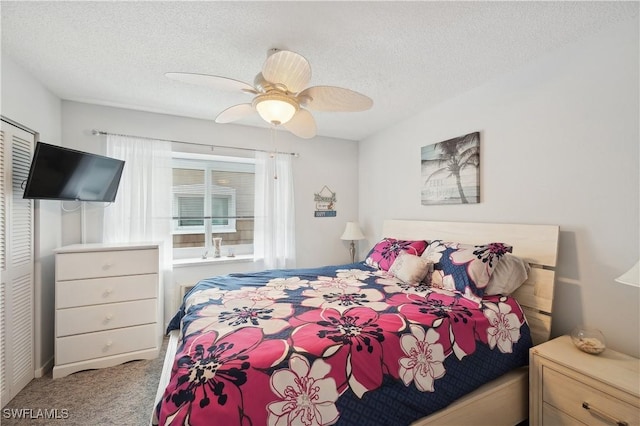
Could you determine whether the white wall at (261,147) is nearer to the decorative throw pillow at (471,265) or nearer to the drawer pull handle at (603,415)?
the decorative throw pillow at (471,265)

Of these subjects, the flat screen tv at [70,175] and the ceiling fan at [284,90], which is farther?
the flat screen tv at [70,175]

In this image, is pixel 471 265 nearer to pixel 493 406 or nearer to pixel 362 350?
pixel 493 406

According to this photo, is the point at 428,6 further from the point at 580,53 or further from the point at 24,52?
the point at 24,52

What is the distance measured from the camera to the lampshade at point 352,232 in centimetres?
362

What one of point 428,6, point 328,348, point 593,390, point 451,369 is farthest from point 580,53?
point 328,348

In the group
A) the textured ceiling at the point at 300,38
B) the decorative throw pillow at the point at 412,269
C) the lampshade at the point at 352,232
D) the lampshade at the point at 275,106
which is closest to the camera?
the textured ceiling at the point at 300,38

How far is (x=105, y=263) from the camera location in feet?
7.75

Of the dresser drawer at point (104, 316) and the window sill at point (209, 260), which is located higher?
the window sill at point (209, 260)

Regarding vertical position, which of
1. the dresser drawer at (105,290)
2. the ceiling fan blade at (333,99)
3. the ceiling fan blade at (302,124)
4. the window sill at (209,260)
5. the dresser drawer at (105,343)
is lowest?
the dresser drawer at (105,343)

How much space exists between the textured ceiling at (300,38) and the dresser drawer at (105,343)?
2.16 metres

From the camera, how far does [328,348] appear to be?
1.20 m

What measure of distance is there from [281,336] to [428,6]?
6.16ft

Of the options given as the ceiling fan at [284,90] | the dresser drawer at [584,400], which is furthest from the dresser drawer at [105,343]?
the dresser drawer at [584,400]

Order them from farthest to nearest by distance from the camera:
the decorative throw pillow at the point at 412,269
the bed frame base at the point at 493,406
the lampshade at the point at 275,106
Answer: the decorative throw pillow at the point at 412,269, the lampshade at the point at 275,106, the bed frame base at the point at 493,406
